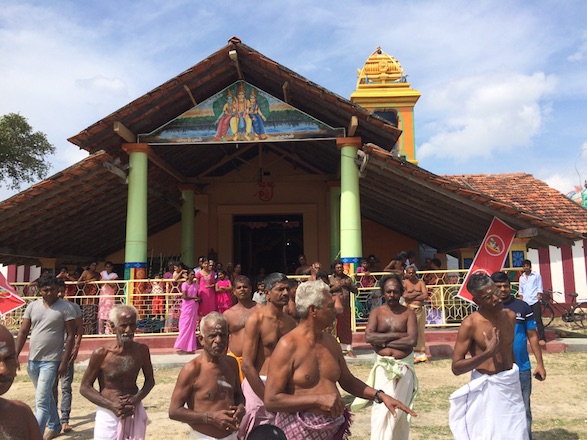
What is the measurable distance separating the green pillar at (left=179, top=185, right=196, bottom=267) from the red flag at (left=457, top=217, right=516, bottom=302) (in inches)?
301

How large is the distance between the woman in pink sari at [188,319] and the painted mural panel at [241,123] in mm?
3165

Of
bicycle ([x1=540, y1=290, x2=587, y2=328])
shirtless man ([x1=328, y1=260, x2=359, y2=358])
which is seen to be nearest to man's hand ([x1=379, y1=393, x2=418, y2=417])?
shirtless man ([x1=328, y1=260, x2=359, y2=358])

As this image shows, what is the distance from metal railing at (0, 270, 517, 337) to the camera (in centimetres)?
988

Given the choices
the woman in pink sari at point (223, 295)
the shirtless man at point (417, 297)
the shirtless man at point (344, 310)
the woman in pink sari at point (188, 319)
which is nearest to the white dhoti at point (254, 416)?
the shirtless man at point (344, 310)

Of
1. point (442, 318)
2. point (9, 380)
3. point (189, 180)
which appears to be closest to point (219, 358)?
point (9, 380)

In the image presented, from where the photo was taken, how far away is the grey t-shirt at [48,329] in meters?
5.00

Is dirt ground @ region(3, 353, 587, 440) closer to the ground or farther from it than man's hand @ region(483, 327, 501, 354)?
closer to the ground

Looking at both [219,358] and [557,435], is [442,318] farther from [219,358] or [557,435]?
[219,358]

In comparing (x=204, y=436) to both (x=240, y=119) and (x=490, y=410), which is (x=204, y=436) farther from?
(x=240, y=119)

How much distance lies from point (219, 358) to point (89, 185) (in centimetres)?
868

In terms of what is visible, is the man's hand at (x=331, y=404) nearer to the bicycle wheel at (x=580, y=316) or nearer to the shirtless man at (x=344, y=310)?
the shirtless man at (x=344, y=310)

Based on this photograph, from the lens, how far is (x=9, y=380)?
1.83m

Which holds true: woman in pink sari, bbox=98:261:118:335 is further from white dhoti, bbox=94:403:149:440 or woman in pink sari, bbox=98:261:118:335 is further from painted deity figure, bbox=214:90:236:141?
white dhoti, bbox=94:403:149:440

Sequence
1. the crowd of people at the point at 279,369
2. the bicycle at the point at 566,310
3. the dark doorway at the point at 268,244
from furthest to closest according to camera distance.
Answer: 1. the dark doorway at the point at 268,244
2. the bicycle at the point at 566,310
3. the crowd of people at the point at 279,369
